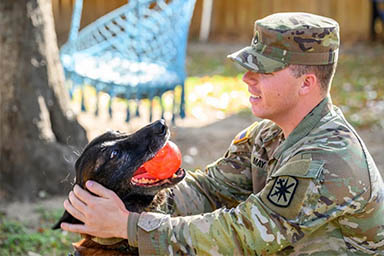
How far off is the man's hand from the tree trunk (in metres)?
2.86

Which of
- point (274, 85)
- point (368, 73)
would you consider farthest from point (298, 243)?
point (368, 73)

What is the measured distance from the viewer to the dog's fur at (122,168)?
2887 mm

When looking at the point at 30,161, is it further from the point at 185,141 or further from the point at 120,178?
the point at 120,178

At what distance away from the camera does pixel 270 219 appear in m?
2.63

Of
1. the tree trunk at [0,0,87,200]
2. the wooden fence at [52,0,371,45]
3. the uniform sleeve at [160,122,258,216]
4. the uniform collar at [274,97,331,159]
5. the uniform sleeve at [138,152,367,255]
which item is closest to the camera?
the uniform sleeve at [138,152,367,255]

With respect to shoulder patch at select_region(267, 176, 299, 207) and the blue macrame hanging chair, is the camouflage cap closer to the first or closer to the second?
shoulder patch at select_region(267, 176, 299, 207)

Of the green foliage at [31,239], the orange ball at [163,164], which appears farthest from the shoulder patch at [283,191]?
the green foliage at [31,239]

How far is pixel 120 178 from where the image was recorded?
9.48ft

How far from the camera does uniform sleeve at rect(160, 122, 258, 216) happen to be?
11.0 feet

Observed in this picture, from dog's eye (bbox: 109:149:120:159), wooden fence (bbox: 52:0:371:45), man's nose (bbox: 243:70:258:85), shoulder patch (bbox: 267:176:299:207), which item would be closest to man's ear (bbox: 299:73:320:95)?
man's nose (bbox: 243:70:258:85)

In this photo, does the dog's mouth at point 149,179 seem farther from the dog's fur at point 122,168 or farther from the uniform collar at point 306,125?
the uniform collar at point 306,125

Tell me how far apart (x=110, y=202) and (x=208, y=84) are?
8.01 metres

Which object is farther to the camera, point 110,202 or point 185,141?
point 185,141

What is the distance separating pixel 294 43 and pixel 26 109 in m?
→ 3.45
